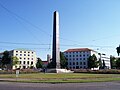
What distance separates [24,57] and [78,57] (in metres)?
38.3

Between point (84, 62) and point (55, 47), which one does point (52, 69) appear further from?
point (84, 62)

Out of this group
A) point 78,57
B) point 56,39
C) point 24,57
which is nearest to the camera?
point 56,39

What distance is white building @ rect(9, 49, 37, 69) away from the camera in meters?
146

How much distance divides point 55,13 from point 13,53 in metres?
94.5

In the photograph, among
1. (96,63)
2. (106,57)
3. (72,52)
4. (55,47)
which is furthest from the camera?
(106,57)

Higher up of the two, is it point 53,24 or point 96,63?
point 53,24

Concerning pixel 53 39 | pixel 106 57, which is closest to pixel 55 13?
pixel 53 39

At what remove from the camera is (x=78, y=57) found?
15338 cm

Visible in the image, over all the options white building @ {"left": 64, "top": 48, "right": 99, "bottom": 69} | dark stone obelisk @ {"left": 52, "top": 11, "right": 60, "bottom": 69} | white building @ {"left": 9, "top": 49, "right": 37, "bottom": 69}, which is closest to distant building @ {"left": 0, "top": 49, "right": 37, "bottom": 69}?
white building @ {"left": 9, "top": 49, "right": 37, "bottom": 69}

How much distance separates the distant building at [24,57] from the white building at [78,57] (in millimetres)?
25595

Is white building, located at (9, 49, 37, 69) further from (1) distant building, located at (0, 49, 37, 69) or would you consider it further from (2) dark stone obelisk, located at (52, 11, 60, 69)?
(2) dark stone obelisk, located at (52, 11, 60, 69)

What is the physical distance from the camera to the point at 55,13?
187 feet

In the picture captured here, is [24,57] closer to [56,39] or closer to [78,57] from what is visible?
[78,57]

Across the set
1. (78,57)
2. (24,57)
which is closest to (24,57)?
(24,57)
